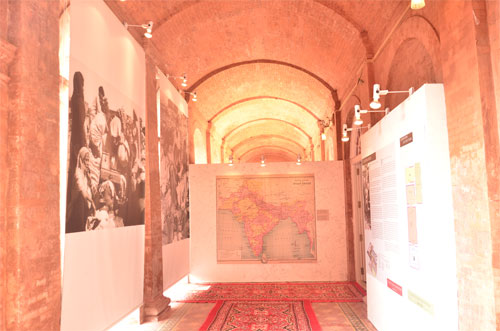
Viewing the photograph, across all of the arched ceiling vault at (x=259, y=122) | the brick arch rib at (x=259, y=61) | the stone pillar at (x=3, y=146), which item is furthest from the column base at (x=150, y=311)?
the arched ceiling vault at (x=259, y=122)

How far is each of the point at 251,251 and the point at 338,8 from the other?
7.43 metres

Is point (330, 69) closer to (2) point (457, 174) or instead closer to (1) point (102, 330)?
(2) point (457, 174)

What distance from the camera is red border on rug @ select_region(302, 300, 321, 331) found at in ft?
24.6

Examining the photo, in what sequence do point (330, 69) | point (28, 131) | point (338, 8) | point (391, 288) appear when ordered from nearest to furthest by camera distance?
point (28, 131) < point (391, 288) < point (338, 8) < point (330, 69)

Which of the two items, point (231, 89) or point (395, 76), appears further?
point (231, 89)

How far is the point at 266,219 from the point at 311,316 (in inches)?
180

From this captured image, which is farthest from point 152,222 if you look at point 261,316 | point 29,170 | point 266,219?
point 266,219

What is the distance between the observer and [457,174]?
469 centimetres

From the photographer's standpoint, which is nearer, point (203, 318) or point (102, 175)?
point (102, 175)

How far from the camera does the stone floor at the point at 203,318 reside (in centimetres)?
755

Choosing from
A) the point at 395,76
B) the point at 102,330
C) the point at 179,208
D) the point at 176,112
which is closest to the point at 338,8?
the point at 395,76

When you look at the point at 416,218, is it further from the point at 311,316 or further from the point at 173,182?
the point at 173,182

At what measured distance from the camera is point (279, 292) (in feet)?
35.0

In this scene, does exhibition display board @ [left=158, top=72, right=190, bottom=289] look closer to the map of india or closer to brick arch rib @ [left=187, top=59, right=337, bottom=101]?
the map of india
